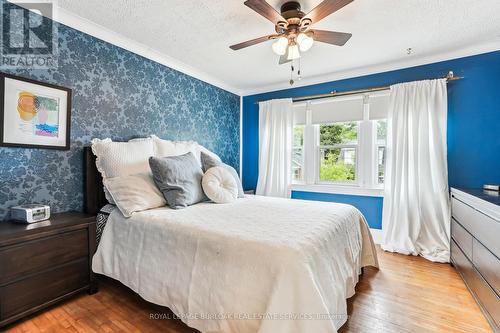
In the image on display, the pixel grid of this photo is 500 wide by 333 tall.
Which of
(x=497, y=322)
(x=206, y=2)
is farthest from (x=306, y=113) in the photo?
(x=497, y=322)

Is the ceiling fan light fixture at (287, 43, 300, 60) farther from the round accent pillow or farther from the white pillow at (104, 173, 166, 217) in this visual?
the white pillow at (104, 173, 166, 217)

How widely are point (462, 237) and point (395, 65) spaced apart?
213 centimetres

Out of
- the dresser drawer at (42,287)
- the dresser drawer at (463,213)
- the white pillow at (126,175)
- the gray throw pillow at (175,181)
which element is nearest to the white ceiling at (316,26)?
the white pillow at (126,175)

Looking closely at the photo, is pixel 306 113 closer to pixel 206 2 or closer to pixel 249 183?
pixel 249 183

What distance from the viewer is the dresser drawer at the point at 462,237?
2025mm

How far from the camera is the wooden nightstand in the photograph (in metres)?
1.49

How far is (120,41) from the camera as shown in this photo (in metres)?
2.47

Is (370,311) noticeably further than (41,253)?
Yes

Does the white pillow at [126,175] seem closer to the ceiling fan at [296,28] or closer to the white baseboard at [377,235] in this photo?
the ceiling fan at [296,28]

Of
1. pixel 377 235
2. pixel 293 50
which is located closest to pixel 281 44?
pixel 293 50

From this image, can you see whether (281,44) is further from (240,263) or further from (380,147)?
(380,147)

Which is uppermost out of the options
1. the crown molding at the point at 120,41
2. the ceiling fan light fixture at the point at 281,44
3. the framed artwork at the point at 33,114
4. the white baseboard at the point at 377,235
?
the crown molding at the point at 120,41

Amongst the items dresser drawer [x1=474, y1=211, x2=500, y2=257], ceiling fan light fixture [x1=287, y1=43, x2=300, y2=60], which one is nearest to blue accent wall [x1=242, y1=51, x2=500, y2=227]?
dresser drawer [x1=474, y1=211, x2=500, y2=257]

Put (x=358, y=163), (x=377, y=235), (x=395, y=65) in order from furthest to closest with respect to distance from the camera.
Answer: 1. (x=358, y=163)
2. (x=377, y=235)
3. (x=395, y=65)
